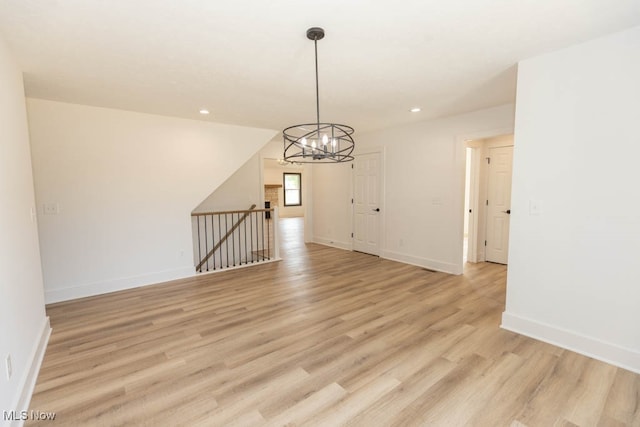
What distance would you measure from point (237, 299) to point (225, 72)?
2527mm

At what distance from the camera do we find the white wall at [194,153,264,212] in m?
5.80

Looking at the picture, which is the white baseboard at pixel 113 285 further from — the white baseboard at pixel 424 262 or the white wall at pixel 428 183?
the white wall at pixel 428 183

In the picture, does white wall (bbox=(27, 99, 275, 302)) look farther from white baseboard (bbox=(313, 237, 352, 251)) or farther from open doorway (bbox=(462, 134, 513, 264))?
open doorway (bbox=(462, 134, 513, 264))

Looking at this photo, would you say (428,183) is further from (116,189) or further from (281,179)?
(281,179)

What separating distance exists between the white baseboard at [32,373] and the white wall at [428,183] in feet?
15.5

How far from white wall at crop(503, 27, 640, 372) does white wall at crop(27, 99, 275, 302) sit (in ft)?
13.6

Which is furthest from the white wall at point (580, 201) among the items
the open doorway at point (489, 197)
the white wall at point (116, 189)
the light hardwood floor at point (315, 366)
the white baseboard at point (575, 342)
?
the white wall at point (116, 189)

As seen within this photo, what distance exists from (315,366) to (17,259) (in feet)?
7.27

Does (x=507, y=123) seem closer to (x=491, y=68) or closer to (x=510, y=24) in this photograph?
(x=491, y=68)

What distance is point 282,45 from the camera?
224 centimetres

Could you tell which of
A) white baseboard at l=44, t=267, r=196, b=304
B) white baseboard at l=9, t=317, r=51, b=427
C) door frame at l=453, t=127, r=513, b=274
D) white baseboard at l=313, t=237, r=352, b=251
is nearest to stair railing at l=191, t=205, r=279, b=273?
white baseboard at l=44, t=267, r=196, b=304

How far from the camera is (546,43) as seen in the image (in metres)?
2.27

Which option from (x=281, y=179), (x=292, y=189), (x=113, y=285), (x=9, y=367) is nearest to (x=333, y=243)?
(x=113, y=285)

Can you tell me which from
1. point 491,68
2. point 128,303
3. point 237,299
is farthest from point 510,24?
point 128,303
